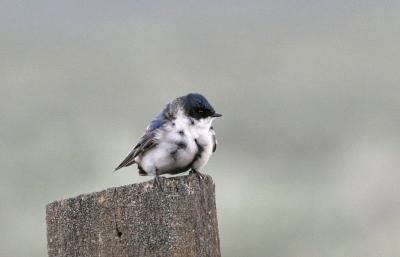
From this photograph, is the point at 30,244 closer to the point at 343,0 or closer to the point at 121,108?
the point at 121,108

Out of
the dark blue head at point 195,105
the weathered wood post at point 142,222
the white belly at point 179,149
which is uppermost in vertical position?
the dark blue head at point 195,105

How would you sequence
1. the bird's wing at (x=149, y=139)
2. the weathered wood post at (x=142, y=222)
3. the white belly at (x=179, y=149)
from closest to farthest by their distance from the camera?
the weathered wood post at (x=142, y=222) → the white belly at (x=179, y=149) → the bird's wing at (x=149, y=139)

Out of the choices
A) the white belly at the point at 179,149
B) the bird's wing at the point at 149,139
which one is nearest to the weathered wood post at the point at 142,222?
the white belly at the point at 179,149

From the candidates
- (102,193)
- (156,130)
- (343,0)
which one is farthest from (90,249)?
(343,0)

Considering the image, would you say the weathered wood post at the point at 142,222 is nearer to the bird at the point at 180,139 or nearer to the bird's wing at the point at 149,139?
the bird at the point at 180,139

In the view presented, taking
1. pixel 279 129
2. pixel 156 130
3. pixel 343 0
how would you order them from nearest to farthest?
1. pixel 156 130
2. pixel 279 129
3. pixel 343 0

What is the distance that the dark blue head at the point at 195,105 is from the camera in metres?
6.23

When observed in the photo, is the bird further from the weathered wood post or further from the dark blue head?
the weathered wood post

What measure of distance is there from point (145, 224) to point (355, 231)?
21.2 feet

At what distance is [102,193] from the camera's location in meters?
4.27

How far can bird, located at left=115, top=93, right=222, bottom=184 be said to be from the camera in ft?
20.3

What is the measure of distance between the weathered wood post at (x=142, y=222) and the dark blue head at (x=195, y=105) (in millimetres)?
1900

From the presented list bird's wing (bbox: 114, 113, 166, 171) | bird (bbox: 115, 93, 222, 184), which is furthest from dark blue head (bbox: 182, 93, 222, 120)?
bird's wing (bbox: 114, 113, 166, 171)

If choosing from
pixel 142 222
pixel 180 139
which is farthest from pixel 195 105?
pixel 142 222
